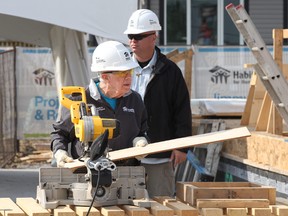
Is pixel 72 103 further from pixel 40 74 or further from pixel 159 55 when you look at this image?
pixel 40 74

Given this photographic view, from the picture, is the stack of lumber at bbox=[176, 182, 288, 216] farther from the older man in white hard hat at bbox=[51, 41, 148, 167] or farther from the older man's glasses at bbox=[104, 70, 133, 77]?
the older man's glasses at bbox=[104, 70, 133, 77]

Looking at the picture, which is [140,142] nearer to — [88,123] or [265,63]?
[88,123]

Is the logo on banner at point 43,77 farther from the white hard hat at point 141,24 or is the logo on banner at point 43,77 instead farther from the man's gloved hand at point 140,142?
the man's gloved hand at point 140,142

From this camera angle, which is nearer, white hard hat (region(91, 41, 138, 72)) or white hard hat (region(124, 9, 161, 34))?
white hard hat (region(91, 41, 138, 72))

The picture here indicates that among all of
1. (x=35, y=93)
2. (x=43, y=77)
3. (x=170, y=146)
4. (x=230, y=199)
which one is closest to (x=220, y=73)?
(x=43, y=77)

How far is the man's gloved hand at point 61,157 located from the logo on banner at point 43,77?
16052 millimetres

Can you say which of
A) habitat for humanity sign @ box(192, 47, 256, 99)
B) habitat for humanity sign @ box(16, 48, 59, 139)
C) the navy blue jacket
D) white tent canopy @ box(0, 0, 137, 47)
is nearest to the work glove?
the navy blue jacket

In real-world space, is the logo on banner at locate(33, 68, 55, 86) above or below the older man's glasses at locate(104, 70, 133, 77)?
above

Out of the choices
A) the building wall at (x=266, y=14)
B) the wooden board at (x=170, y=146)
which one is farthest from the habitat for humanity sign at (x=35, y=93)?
the wooden board at (x=170, y=146)

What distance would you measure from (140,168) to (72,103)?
581 mm

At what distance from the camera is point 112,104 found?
696cm

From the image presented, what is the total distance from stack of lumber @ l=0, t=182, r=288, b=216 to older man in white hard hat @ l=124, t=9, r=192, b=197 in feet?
5.64

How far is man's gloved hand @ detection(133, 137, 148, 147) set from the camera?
6.64 metres

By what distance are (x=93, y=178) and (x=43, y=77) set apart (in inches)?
673
